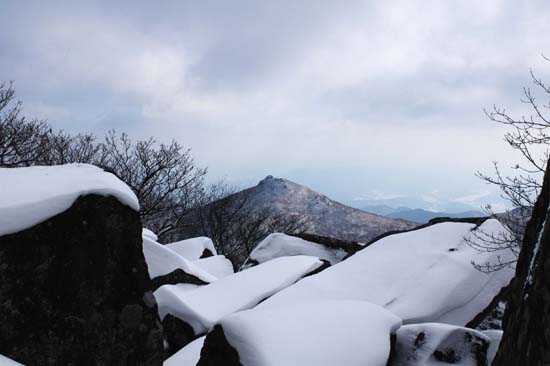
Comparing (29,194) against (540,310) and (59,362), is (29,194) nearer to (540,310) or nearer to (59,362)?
(59,362)

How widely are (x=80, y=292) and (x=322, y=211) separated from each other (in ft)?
138

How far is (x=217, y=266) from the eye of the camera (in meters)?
10.9

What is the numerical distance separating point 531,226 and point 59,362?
4.49 metres

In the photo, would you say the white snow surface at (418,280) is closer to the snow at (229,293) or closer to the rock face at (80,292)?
the snow at (229,293)

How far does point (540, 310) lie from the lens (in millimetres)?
2844

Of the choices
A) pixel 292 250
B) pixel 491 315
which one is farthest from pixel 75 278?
pixel 292 250

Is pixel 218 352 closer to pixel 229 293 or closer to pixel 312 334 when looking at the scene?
pixel 312 334

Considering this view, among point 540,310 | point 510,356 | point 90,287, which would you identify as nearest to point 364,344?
point 510,356

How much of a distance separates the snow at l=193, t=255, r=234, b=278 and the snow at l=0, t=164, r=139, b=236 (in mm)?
6930

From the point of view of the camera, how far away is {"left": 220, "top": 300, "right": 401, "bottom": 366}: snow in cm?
342

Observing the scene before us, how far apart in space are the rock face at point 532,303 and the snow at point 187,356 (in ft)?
10.8

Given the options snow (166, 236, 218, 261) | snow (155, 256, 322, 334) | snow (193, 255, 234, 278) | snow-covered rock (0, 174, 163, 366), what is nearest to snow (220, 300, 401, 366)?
snow-covered rock (0, 174, 163, 366)

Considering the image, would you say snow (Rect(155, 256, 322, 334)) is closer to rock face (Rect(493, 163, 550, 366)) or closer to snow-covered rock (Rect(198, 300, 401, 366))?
snow-covered rock (Rect(198, 300, 401, 366))

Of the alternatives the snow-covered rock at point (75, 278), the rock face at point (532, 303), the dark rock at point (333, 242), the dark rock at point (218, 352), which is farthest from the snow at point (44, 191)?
A: the dark rock at point (333, 242)
